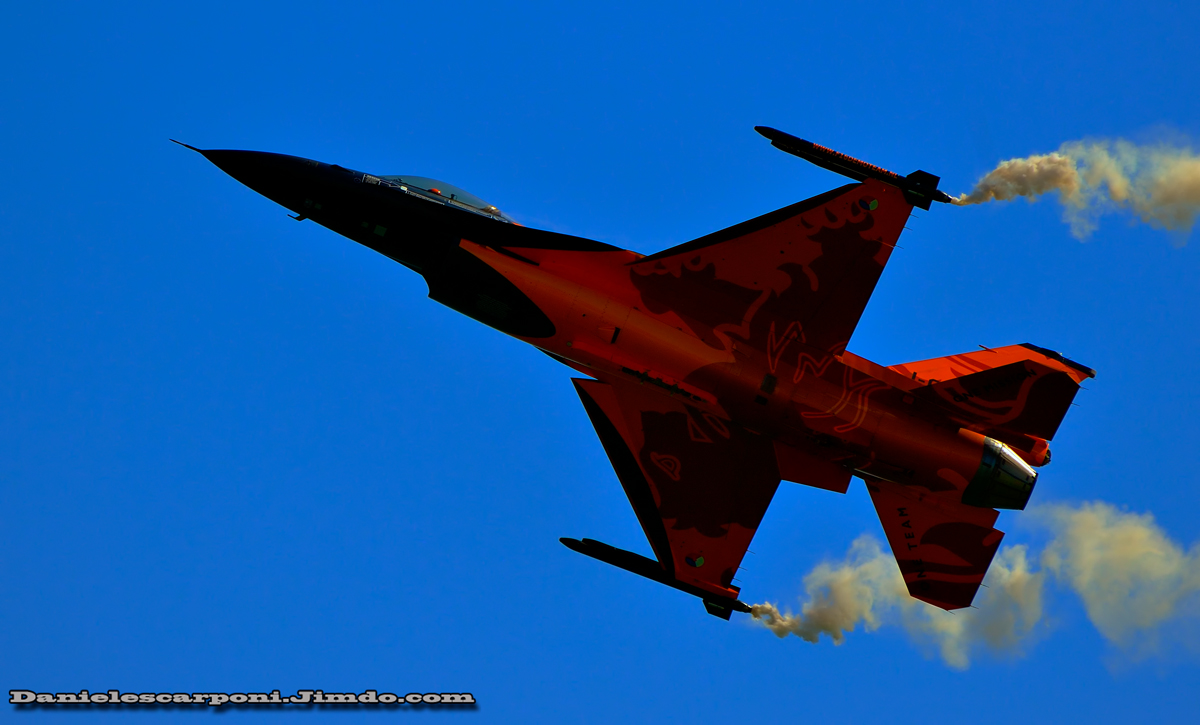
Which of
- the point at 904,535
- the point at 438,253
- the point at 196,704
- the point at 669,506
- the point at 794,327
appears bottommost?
the point at 196,704

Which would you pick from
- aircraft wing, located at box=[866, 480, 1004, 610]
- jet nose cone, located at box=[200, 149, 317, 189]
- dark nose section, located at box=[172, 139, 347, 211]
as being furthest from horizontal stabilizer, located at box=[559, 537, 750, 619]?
jet nose cone, located at box=[200, 149, 317, 189]

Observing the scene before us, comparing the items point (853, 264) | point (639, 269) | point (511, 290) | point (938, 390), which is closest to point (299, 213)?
point (511, 290)

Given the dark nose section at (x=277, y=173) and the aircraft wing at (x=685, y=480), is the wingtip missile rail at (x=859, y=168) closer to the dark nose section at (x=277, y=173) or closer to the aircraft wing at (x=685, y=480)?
the aircraft wing at (x=685, y=480)

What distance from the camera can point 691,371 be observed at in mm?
21875

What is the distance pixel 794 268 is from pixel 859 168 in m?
2.43

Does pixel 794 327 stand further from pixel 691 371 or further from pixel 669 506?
pixel 669 506

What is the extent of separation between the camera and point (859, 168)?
22.4 metres

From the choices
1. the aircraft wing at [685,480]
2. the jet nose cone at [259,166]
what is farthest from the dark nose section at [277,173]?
the aircraft wing at [685,480]

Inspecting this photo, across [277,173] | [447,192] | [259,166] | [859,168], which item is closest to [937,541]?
[859,168]

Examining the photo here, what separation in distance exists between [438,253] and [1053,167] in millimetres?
12942

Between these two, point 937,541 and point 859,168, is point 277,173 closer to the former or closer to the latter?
point 859,168

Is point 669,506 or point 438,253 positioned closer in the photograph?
point 438,253

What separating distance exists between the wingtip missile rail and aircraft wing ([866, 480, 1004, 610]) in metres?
6.04

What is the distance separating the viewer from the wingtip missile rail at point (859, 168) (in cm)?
2212
